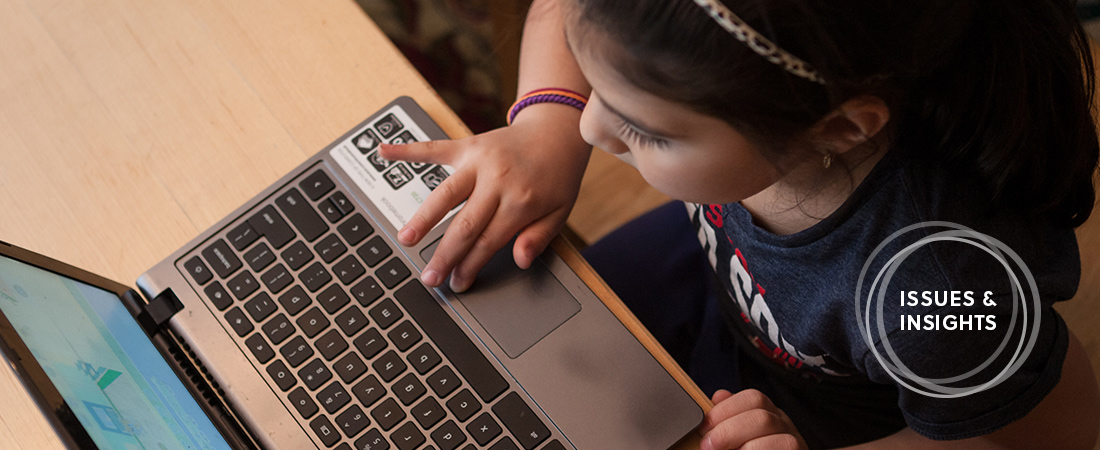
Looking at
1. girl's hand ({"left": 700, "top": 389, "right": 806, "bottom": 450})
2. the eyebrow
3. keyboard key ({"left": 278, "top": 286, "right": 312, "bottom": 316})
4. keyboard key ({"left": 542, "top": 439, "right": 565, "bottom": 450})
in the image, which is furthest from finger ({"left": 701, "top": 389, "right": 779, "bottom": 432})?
keyboard key ({"left": 278, "top": 286, "right": 312, "bottom": 316})

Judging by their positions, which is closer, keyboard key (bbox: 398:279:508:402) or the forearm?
keyboard key (bbox: 398:279:508:402)

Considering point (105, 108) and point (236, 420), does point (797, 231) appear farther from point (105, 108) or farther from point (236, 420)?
point (105, 108)

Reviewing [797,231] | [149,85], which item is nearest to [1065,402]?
[797,231]

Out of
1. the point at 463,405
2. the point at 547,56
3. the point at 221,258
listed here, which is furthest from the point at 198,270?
the point at 547,56

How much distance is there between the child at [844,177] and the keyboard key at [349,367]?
0.27 ft

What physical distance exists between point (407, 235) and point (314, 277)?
8cm

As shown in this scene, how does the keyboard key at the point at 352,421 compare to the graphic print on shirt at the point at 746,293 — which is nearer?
the keyboard key at the point at 352,421

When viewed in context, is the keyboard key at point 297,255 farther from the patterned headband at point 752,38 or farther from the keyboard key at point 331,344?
the patterned headband at point 752,38

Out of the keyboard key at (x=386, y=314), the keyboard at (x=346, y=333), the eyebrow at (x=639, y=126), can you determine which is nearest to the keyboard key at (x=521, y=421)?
the keyboard at (x=346, y=333)

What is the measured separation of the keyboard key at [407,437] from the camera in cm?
51

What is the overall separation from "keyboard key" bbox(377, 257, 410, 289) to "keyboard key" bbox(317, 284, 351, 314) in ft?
0.10

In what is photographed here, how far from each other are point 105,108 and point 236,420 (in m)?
0.31

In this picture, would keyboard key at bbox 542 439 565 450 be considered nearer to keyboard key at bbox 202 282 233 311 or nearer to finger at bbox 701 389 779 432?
finger at bbox 701 389 779 432

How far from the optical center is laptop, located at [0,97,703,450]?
495 mm
